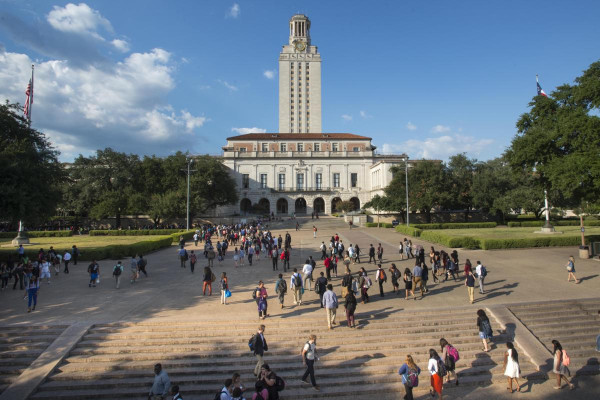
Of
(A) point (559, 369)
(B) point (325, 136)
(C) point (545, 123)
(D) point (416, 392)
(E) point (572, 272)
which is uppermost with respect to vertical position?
(B) point (325, 136)

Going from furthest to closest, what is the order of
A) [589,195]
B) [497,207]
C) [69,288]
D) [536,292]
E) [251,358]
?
1. [497,207]
2. [589,195]
3. [69,288]
4. [536,292]
5. [251,358]

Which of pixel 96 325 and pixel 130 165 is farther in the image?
pixel 130 165

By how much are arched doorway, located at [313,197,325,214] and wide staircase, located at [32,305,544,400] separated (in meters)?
64.0

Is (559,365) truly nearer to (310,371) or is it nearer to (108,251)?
(310,371)

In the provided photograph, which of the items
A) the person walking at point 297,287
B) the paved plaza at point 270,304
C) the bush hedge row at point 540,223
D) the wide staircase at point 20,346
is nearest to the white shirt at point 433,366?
the paved plaza at point 270,304

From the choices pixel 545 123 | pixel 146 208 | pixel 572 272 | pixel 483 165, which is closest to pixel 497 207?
pixel 483 165

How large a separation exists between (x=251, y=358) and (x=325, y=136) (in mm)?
71113

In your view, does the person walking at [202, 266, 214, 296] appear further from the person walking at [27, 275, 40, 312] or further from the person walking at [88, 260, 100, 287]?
the person walking at [27, 275, 40, 312]

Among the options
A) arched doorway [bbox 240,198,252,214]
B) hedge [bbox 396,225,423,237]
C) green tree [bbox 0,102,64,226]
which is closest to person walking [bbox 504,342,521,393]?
green tree [bbox 0,102,64,226]

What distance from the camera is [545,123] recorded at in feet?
79.2

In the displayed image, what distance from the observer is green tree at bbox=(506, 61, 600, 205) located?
63.0ft

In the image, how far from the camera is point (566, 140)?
20.6m

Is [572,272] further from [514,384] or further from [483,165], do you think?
[483,165]

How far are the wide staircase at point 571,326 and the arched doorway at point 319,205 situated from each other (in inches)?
2490
